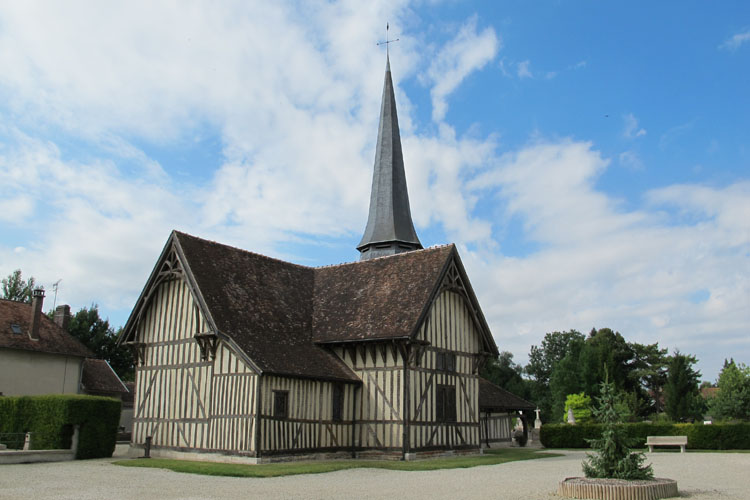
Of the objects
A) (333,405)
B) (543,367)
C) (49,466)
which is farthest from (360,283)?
(543,367)

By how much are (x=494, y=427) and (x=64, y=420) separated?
64.2 ft

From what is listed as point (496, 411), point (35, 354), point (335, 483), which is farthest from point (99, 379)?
point (335, 483)

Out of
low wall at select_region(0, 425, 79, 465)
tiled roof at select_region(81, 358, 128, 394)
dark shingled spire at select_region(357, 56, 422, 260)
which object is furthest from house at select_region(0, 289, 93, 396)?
dark shingled spire at select_region(357, 56, 422, 260)

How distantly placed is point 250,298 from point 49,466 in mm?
7931

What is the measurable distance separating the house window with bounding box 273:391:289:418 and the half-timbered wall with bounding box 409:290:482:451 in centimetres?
423

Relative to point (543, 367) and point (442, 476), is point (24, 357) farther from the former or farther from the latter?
point (543, 367)

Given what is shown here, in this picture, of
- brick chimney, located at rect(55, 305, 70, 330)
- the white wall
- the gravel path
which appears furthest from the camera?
brick chimney, located at rect(55, 305, 70, 330)

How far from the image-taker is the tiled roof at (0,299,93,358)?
30.0m

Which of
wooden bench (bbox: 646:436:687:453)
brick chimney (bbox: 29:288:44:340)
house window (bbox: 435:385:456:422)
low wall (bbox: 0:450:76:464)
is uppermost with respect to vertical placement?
brick chimney (bbox: 29:288:44:340)

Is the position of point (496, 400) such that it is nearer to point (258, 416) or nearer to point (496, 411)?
point (496, 411)

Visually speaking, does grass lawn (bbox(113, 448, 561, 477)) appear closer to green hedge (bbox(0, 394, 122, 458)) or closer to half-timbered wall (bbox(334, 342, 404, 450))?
half-timbered wall (bbox(334, 342, 404, 450))

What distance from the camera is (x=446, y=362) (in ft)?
76.0

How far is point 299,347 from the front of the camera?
2183cm

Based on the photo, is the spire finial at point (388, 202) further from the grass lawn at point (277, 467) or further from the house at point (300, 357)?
the grass lawn at point (277, 467)
